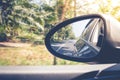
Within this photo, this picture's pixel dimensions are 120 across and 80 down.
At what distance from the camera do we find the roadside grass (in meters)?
9.78

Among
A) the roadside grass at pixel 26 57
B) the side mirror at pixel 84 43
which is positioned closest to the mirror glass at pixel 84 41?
the side mirror at pixel 84 43

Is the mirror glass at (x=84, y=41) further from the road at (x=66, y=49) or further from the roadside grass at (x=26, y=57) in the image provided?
the roadside grass at (x=26, y=57)

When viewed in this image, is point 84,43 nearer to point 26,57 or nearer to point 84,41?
point 84,41

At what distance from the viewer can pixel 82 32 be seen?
262 centimetres

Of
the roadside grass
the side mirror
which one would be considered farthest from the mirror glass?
the roadside grass

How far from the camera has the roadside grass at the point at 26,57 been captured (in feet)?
32.1

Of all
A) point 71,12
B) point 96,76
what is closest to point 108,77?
point 96,76

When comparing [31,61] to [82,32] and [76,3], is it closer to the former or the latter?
[76,3]

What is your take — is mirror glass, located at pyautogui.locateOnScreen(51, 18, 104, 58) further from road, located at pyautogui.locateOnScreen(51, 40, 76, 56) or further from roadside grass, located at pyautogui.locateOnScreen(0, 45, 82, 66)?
roadside grass, located at pyautogui.locateOnScreen(0, 45, 82, 66)

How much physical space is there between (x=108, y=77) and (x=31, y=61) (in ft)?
28.1

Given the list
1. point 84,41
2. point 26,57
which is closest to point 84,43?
point 84,41

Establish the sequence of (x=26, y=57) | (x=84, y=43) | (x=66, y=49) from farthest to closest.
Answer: (x=26, y=57), (x=84, y=43), (x=66, y=49)

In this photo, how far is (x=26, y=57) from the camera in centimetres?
1098

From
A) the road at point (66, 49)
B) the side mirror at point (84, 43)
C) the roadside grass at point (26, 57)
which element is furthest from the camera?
the roadside grass at point (26, 57)
